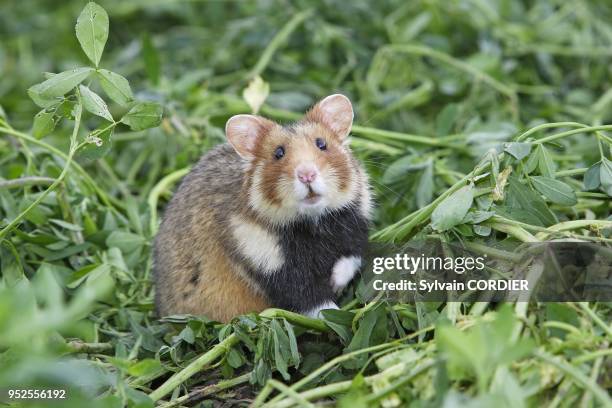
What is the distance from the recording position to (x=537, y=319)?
11.5 ft

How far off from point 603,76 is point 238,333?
4478 millimetres

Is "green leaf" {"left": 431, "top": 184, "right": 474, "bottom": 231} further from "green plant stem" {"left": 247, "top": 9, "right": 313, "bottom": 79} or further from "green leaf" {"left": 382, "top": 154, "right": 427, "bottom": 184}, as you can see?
"green plant stem" {"left": 247, "top": 9, "right": 313, "bottom": 79}

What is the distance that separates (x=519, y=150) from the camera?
4008 millimetres

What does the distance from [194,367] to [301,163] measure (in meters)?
1.07

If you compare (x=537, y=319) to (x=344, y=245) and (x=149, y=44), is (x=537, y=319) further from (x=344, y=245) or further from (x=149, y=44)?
(x=149, y=44)

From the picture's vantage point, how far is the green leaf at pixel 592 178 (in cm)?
415

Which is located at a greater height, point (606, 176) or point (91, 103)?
point (91, 103)

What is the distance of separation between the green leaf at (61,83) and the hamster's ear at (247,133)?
807 millimetres

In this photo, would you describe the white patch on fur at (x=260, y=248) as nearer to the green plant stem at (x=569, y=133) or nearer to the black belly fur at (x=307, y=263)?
the black belly fur at (x=307, y=263)

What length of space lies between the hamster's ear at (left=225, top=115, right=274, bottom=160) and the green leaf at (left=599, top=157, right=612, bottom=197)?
1.65m

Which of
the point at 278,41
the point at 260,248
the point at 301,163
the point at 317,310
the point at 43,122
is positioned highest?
the point at 278,41

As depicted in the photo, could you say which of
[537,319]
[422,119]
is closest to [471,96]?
[422,119]

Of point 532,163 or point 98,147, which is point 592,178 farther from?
point 98,147

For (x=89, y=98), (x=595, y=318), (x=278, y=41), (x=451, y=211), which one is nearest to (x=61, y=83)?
(x=89, y=98)
